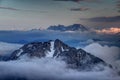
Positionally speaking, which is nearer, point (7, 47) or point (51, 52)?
point (7, 47)

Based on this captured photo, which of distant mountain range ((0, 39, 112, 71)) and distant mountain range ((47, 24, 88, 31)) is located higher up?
distant mountain range ((47, 24, 88, 31))

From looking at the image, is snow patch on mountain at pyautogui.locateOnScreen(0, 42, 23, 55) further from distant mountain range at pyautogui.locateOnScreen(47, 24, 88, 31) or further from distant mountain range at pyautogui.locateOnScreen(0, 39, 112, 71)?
distant mountain range at pyautogui.locateOnScreen(47, 24, 88, 31)

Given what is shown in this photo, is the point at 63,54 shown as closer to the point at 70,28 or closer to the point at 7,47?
the point at 70,28

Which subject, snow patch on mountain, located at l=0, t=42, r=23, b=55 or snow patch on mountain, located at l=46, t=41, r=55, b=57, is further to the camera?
snow patch on mountain, located at l=46, t=41, r=55, b=57

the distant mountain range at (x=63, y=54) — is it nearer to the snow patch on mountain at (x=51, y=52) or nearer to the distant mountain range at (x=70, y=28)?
the snow patch on mountain at (x=51, y=52)

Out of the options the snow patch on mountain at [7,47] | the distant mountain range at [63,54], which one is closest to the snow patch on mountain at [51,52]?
the distant mountain range at [63,54]

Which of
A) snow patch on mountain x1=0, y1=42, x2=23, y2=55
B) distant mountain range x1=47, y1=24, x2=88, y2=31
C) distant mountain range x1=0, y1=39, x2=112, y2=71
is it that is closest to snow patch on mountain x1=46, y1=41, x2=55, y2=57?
distant mountain range x1=0, y1=39, x2=112, y2=71

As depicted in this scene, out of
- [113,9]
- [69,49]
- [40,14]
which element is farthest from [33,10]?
[113,9]

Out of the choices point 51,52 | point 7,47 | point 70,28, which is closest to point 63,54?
point 51,52

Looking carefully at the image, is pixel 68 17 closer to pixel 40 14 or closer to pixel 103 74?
pixel 40 14
